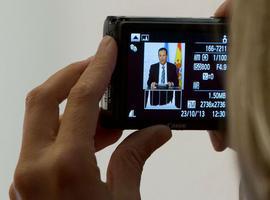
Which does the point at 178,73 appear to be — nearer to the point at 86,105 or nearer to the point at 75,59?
the point at 86,105

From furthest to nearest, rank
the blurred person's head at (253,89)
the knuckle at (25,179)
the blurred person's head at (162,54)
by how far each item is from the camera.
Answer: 1. the blurred person's head at (162,54)
2. the knuckle at (25,179)
3. the blurred person's head at (253,89)

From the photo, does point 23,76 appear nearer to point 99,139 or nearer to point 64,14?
point 64,14

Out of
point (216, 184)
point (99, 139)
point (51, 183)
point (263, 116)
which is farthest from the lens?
point (216, 184)

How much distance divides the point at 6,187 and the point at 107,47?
59 centimetres

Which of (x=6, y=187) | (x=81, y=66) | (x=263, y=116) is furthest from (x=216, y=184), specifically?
(x=263, y=116)

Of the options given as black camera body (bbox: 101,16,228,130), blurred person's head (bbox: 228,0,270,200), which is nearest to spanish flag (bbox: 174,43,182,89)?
black camera body (bbox: 101,16,228,130)

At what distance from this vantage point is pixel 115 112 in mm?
608

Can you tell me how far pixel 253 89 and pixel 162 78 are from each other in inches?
13.0

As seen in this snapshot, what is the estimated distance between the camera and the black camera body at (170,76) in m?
0.61

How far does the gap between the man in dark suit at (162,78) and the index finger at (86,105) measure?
8 centimetres

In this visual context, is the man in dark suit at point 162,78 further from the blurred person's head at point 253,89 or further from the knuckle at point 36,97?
the blurred person's head at point 253,89

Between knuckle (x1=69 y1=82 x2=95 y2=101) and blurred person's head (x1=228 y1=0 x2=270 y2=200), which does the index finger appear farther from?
blurred person's head (x1=228 y1=0 x2=270 y2=200)

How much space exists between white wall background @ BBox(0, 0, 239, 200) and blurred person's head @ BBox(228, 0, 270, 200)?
73 centimetres

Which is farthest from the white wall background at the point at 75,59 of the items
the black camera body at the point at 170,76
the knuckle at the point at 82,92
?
the knuckle at the point at 82,92
